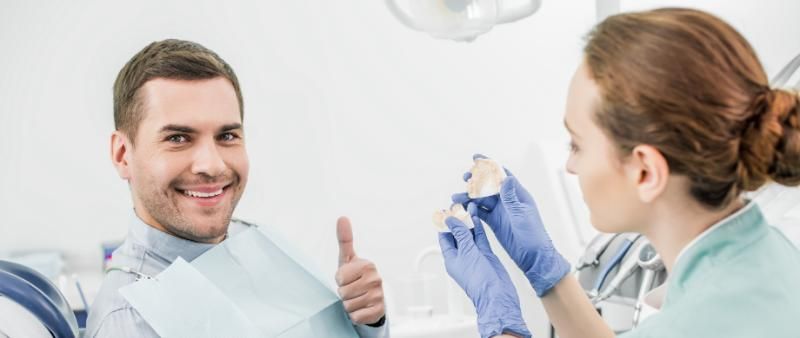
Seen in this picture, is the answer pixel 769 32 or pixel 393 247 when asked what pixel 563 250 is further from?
pixel 769 32

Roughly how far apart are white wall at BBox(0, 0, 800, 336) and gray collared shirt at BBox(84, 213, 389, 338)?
4.95 feet

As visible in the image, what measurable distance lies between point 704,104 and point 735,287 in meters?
0.24

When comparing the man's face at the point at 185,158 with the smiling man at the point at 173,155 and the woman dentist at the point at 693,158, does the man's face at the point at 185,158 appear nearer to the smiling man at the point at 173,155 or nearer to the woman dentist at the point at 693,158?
the smiling man at the point at 173,155

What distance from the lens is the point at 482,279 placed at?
1411 millimetres

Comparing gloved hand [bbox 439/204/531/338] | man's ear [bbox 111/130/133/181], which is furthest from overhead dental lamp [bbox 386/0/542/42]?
man's ear [bbox 111/130/133/181]

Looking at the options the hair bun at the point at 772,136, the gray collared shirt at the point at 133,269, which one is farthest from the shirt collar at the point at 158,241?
the hair bun at the point at 772,136

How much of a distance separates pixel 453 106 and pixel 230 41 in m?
1.01

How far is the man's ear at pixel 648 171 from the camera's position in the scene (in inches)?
38.4

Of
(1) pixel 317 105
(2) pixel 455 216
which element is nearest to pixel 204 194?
(2) pixel 455 216

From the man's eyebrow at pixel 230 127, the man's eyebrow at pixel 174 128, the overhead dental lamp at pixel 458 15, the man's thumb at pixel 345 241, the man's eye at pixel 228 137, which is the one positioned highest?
the overhead dental lamp at pixel 458 15

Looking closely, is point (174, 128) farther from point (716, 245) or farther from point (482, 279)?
point (716, 245)

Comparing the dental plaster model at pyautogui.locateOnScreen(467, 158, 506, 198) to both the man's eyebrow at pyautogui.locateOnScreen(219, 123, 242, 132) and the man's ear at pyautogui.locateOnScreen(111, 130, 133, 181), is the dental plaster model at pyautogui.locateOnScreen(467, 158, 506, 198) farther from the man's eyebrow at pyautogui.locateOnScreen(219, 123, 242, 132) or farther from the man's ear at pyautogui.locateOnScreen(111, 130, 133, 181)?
the man's ear at pyautogui.locateOnScreen(111, 130, 133, 181)

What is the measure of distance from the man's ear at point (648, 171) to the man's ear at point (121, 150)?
93cm

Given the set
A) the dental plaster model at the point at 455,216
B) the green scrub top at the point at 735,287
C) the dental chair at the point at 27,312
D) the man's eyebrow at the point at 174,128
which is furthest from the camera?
the dental plaster model at the point at 455,216
